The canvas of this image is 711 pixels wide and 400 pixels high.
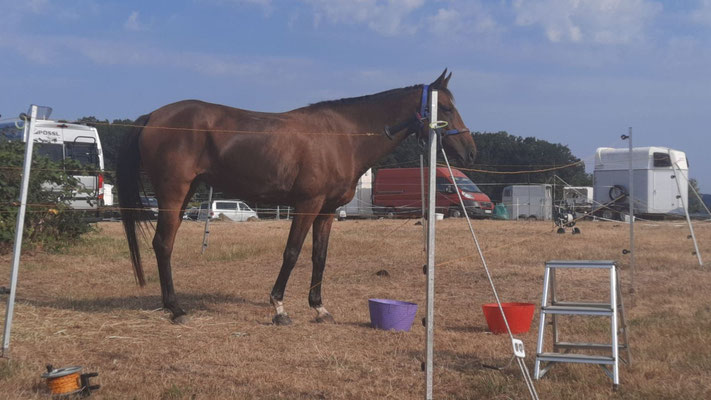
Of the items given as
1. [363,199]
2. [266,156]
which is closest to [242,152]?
[266,156]

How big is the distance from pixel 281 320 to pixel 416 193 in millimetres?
25651

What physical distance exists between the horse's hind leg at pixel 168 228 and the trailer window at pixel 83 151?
13921 millimetres

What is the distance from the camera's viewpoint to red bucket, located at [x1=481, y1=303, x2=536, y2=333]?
6031 millimetres

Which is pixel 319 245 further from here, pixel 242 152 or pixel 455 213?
pixel 455 213

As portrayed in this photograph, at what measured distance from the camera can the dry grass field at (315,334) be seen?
4.21 m

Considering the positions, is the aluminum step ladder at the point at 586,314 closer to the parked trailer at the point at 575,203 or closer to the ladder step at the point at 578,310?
the ladder step at the point at 578,310

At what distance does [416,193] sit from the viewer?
31.8m

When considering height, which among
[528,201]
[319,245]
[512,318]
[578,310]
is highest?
[319,245]

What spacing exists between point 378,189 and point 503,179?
1951 centimetres

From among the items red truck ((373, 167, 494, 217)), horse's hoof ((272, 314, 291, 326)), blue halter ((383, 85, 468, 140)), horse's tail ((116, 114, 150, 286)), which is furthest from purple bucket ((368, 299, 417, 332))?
red truck ((373, 167, 494, 217))

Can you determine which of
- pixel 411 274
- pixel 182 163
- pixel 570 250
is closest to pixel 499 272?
pixel 411 274

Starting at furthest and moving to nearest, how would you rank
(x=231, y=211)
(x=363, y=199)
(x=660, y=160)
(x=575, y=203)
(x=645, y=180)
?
(x=363, y=199), (x=231, y=211), (x=645, y=180), (x=660, y=160), (x=575, y=203)

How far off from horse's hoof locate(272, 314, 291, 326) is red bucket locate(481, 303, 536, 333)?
1.92 m

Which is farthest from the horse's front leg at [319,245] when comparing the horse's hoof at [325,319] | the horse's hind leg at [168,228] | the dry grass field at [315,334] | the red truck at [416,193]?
the red truck at [416,193]
